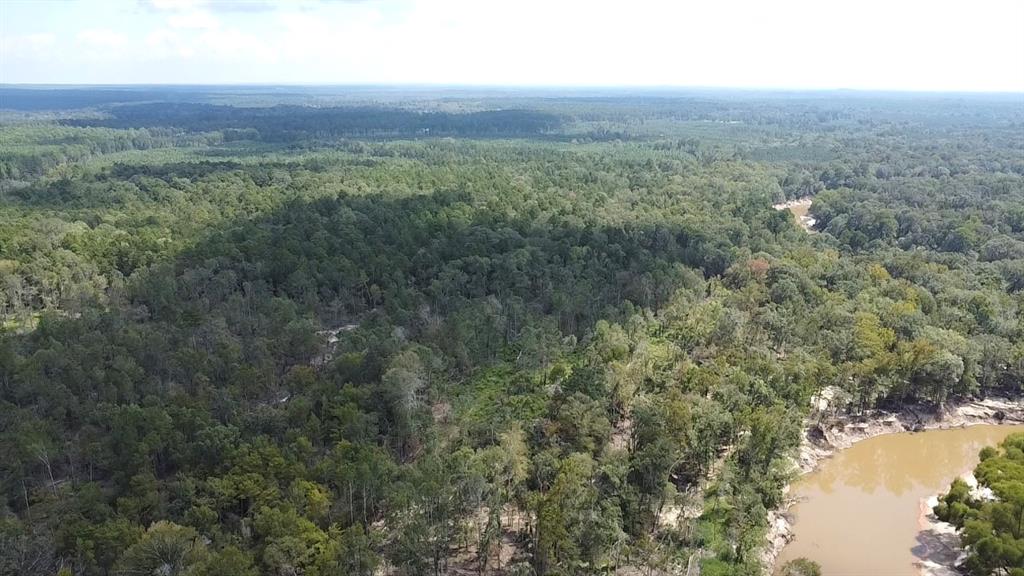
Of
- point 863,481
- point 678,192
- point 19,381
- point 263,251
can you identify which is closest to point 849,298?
point 863,481

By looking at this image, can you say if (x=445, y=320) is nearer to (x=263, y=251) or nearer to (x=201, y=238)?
(x=263, y=251)

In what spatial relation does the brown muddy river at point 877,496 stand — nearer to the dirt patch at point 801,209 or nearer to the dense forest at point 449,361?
the dense forest at point 449,361

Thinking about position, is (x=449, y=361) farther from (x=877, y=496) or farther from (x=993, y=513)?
(x=993, y=513)

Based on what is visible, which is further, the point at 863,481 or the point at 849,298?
the point at 849,298

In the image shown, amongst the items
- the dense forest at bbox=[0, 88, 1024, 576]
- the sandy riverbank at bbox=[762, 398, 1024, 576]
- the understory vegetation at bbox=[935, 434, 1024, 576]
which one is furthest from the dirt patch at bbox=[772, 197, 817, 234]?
the understory vegetation at bbox=[935, 434, 1024, 576]

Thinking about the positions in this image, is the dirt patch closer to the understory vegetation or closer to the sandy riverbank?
the sandy riverbank

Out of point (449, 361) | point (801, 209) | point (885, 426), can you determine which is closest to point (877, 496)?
point (885, 426)

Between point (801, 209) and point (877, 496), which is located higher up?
point (801, 209)
